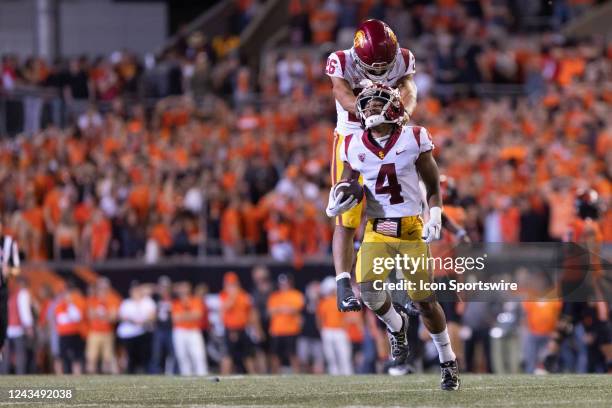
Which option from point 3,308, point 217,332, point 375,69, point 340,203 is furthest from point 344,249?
point 217,332

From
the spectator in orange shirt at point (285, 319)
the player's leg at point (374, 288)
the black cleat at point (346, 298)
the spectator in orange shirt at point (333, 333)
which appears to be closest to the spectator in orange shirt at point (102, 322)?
the spectator in orange shirt at point (285, 319)

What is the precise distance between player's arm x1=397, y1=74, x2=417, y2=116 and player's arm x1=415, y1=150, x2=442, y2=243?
0.64 metres

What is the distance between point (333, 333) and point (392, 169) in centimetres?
801

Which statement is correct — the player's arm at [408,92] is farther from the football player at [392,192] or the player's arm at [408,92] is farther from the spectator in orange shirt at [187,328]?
the spectator in orange shirt at [187,328]

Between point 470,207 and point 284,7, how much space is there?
1055cm

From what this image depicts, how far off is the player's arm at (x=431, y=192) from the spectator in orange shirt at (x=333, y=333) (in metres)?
7.78

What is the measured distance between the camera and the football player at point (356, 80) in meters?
9.06

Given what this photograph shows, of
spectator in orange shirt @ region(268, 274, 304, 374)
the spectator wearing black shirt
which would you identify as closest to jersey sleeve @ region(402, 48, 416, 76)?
spectator in orange shirt @ region(268, 274, 304, 374)

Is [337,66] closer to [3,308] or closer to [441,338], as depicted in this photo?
[441,338]

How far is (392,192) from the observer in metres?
8.63

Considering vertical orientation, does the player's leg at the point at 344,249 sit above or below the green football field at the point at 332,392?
above

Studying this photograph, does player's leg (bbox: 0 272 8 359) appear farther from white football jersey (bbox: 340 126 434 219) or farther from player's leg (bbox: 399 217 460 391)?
player's leg (bbox: 399 217 460 391)

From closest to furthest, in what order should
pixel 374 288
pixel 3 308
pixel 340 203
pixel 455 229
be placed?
pixel 340 203 → pixel 374 288 → pixel 455 229 → pixel 3 308

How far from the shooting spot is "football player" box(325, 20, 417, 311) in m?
9.06
